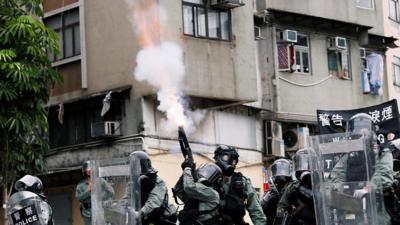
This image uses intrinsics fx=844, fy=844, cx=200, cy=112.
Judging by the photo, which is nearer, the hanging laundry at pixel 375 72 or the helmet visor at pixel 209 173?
the helmet visor at pixel 209 173

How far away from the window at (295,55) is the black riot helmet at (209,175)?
42.0 feet

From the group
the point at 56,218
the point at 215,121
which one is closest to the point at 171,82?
the point at 215,121

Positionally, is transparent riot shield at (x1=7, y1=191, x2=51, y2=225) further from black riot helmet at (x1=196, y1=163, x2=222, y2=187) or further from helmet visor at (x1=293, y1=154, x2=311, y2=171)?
helmet visor at (x1=293, y1=154, x2=311, y2=171)

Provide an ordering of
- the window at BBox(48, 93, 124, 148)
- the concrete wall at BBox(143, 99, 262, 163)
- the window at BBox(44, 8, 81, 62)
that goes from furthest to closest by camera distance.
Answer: the window at BBox(44, 8, 81, 62), the window at BBox(48, 93, 124, 148), the concrete wall at BBox(143, 99, 262, 163)

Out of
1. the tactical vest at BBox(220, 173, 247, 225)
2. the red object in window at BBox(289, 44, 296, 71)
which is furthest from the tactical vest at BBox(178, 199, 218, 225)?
the red object in window at BBox(289, 44, 296, 71)

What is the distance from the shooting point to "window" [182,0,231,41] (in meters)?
19.5

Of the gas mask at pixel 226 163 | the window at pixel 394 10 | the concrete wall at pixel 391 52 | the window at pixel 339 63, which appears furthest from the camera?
the window at pixel 394 10

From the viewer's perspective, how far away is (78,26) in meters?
20.2

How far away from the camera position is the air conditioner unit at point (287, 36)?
→ 23016 millimetres

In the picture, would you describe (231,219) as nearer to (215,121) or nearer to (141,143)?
(141,143)

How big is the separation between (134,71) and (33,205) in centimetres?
991

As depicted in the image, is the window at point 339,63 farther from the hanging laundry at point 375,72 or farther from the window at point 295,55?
the hanging laundry at point 375,72

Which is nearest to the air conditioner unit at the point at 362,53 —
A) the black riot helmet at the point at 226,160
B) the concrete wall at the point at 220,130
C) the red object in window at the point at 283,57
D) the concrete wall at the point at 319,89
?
the concrete wall at the point at 319,89

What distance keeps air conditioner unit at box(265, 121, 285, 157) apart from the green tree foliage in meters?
8.51
